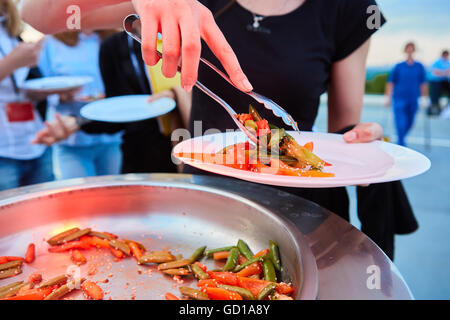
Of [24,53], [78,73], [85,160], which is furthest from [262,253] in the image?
[78,73]

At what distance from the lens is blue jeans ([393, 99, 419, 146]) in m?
5.75

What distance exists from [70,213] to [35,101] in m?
1.61

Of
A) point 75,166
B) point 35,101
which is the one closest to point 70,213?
point 35,101

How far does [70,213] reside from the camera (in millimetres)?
970

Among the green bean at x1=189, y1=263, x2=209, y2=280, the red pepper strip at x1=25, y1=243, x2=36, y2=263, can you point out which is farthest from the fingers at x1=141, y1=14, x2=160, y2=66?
the red pepper strip at x1=25, y1=243, x2=36, y2=263

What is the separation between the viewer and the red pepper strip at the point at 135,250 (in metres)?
0.84

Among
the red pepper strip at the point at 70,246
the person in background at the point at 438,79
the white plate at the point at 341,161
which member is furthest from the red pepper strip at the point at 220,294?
the person in background at the point at 438,79

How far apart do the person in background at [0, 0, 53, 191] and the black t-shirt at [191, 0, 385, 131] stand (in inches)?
53.2

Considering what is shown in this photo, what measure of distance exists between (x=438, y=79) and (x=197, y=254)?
8668mm

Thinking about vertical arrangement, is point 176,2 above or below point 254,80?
above

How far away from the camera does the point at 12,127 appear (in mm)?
2125

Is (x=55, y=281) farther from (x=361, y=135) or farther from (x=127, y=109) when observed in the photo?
(x=127, y=109)
